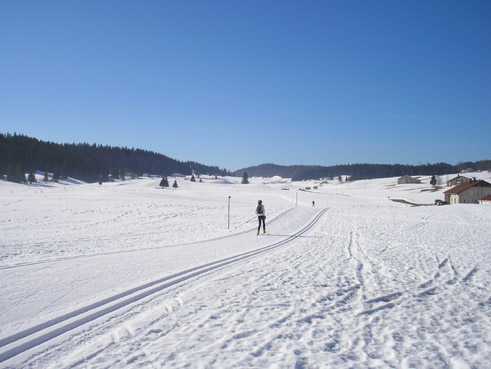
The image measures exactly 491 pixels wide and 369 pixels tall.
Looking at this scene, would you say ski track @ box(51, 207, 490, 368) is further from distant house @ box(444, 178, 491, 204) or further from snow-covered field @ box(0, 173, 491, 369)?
distant house @ box(444, 178, 491, 204)

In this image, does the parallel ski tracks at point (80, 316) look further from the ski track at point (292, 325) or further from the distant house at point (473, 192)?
the distant house at point (473, 192)

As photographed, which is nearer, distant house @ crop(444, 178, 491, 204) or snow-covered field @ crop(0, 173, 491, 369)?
snow-covered field @ crop(0, 173, 491, 369)

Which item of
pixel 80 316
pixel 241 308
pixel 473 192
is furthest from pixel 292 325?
pixel 473 192

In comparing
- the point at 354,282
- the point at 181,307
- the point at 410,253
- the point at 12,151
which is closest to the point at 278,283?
the point at 354,282

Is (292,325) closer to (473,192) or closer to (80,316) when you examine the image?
(80,316)

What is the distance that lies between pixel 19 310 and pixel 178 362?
11.9ft

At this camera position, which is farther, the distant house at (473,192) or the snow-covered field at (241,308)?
the distant house at (473,192)

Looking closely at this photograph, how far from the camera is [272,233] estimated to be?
17.2m

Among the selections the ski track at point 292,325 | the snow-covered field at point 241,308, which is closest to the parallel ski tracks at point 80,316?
the snow-covered field at point 241,308

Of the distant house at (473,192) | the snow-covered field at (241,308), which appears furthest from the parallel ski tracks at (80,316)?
the distant house at (473,192)

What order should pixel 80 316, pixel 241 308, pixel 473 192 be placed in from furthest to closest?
pixel 473 192
pixel 241 308
pixel 80 316

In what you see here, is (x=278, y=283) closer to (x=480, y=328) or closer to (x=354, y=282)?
(x=354, y=282)

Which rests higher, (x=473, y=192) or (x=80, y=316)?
(x=80, y=316)

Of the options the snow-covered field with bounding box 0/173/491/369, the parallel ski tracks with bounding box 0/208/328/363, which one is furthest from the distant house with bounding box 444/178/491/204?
the parallel ski tracks with bounding box 0/208/328/363
